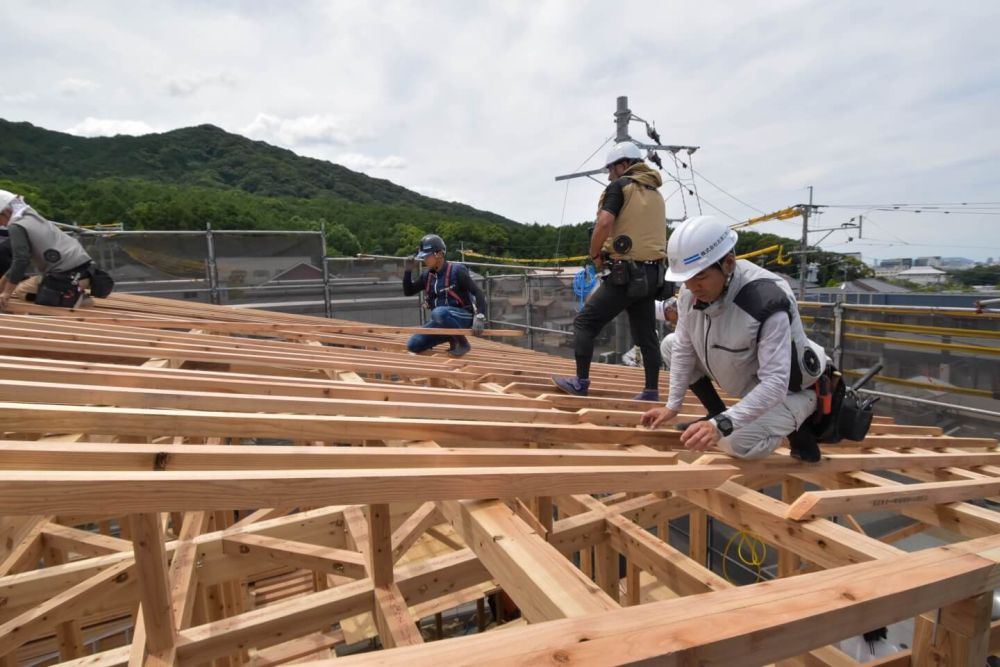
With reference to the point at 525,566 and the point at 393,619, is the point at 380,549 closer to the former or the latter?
the point at 393,619

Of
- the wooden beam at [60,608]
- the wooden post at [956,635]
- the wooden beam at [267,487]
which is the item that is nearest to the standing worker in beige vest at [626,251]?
the wooden beam at [267,487]

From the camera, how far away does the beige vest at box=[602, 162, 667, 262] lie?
375cm

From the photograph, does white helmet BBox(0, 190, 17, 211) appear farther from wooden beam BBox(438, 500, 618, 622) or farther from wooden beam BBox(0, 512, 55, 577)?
wooden beam BBox(438, 500, 618, 622)

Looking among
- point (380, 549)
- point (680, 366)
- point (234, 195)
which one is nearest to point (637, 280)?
point (680, 366)

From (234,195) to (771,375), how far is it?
51683mm

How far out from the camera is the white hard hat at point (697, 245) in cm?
242

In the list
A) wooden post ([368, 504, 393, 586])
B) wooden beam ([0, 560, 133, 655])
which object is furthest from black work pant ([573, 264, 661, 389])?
wooden beam ([0, 560, 133, 655])

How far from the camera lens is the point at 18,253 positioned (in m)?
4.53

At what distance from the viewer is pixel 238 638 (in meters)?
2.22

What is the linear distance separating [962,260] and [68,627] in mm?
82937

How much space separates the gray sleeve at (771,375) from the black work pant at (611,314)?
1.52 meters

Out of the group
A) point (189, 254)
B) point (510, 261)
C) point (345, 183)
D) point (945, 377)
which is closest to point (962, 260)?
point (510, 261)

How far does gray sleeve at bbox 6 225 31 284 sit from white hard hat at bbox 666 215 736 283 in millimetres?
5224

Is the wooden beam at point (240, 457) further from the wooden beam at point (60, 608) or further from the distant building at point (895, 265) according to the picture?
the distant building at point (895, 265)
